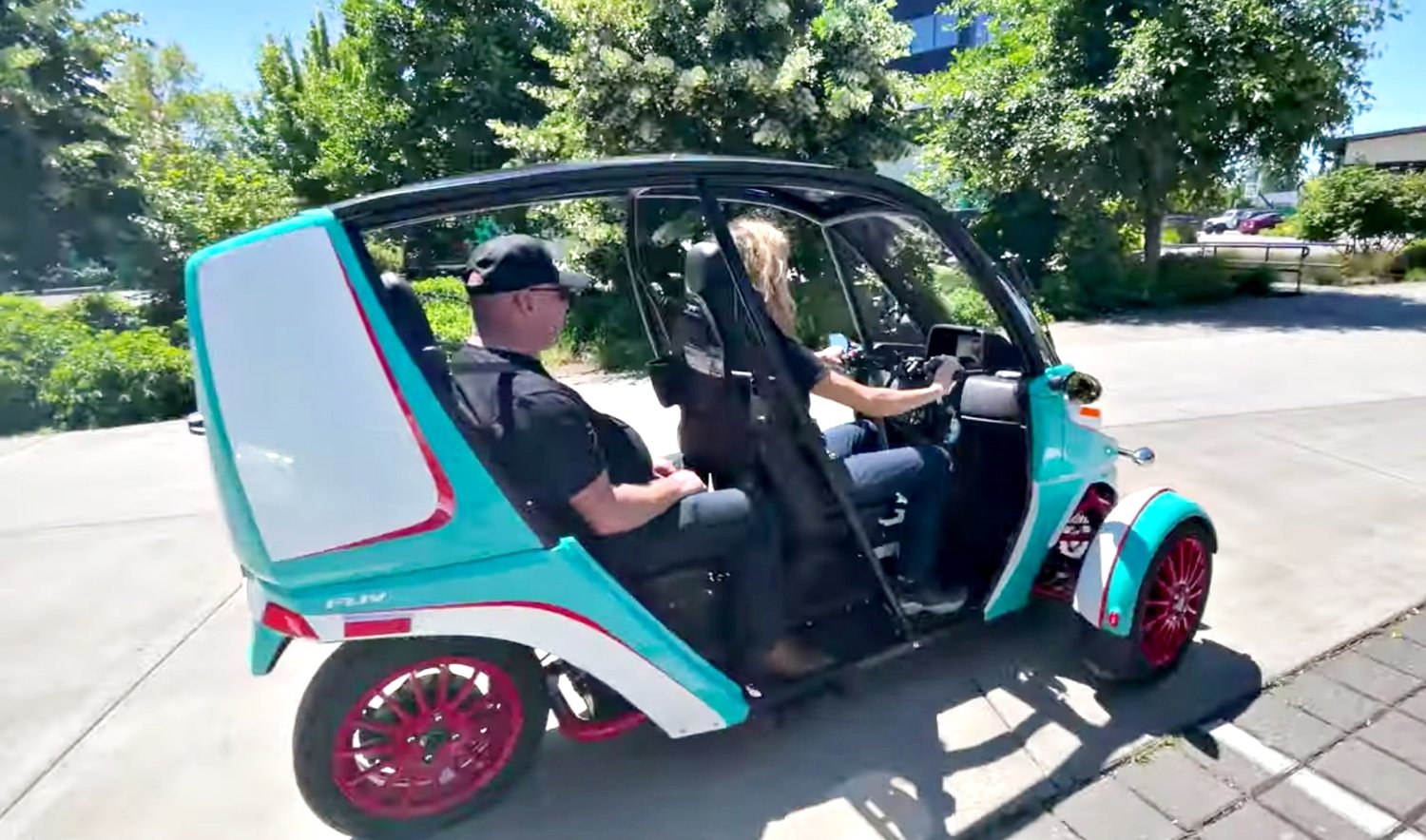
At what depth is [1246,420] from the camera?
21.3 feet

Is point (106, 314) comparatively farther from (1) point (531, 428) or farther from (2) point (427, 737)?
(1) point (531, 428)

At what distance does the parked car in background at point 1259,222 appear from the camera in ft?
119

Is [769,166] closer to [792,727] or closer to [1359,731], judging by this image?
[792,727]

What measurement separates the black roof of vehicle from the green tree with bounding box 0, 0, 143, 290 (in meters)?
16.1

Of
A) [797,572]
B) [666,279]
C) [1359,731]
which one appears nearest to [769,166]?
[666,279]

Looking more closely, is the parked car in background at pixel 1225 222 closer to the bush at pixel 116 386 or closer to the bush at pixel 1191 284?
the bush at pixel 1191 284

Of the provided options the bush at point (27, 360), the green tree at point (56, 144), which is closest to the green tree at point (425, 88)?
the green tree at point (56, 144)

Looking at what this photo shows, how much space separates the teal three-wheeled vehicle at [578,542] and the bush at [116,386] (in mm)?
7033

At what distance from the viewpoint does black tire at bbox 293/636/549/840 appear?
7.16 feet

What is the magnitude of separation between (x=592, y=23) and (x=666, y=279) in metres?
7.38

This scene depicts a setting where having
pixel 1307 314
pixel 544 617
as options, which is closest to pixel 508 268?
pixel 544 617

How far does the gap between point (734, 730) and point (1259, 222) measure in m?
42.9

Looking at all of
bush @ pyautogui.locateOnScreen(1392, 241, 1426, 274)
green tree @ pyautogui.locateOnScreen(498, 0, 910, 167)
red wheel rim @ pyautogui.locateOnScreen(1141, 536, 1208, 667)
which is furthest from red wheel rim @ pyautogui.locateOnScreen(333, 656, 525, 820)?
bush @ pyautogui.locateOnScreen(1392, 241, 1426, 274)

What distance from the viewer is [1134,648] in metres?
2.81
